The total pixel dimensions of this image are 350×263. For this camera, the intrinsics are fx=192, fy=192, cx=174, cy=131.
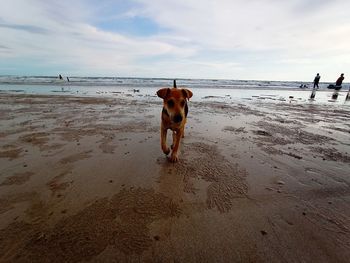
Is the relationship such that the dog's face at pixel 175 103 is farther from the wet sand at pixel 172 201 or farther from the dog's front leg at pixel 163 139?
the wet sand at pixel 172 201

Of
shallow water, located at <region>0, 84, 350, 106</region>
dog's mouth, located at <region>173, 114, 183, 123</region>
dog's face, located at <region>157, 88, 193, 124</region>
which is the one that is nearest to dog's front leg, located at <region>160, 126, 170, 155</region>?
dog's face, located at <region>157, 88, 193, 124</region>

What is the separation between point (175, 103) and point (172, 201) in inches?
69.6

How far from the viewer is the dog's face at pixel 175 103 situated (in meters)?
3.39

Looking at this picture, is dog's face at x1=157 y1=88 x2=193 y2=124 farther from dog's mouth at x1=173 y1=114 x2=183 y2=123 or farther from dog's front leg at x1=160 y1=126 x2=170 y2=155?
dog's front leg at x1=160 y1=126 x2=170 y2=155

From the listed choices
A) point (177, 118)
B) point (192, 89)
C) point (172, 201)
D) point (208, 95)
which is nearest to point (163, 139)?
point (177, 118)

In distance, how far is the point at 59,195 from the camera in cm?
260

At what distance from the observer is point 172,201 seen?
259 cm

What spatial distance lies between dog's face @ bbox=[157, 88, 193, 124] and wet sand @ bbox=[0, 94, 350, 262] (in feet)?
3.10

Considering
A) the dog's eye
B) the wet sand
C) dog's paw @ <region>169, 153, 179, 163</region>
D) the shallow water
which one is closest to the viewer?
the wet sand

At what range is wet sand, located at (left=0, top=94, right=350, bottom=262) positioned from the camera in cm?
186

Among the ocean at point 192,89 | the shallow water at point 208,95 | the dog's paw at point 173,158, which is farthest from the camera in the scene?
the ocean at point 192,89

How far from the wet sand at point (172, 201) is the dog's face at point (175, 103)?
946 mm

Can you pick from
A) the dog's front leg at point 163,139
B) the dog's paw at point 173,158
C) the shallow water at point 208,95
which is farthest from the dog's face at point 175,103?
the shallow water at point 208,95

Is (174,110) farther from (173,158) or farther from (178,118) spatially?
(173,158)
